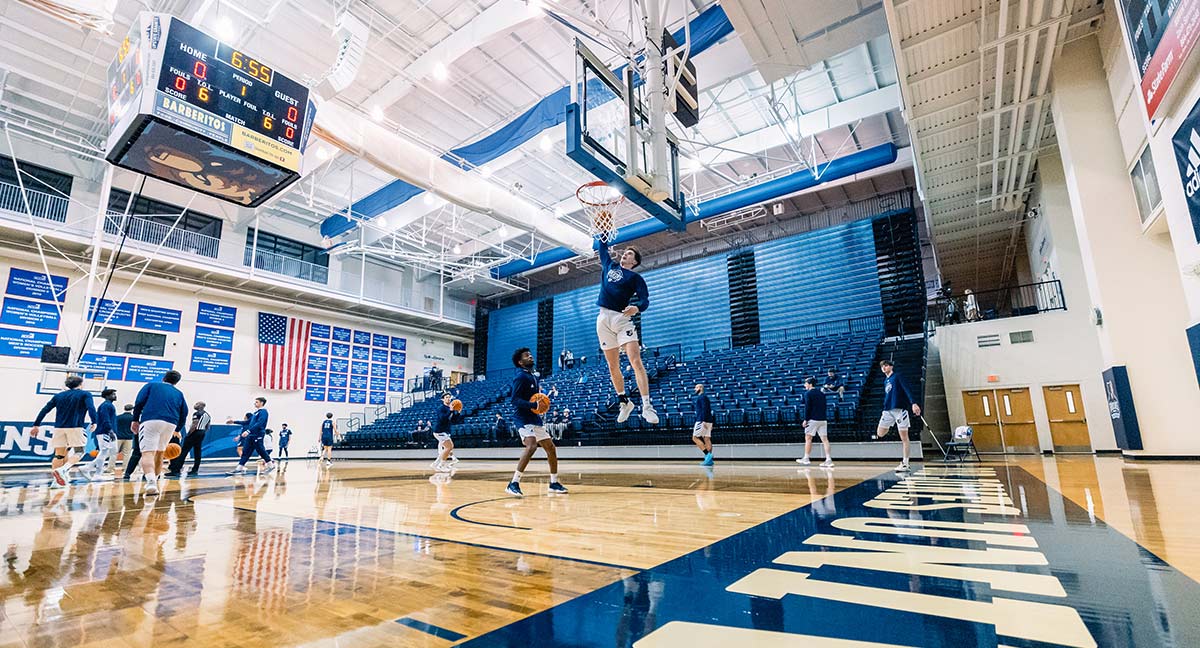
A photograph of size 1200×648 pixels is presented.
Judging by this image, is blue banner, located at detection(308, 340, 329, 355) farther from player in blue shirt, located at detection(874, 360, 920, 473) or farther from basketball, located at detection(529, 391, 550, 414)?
player in blue shirt, located at detection(874, 360, 920, 473)

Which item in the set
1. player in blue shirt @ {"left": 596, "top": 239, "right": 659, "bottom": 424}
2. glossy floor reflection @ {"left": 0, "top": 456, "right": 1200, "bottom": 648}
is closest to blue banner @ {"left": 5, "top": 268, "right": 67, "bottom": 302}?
glossy floor reflection @ {"left": 0, "top": 456, "right": 1200, "bottom": 648}

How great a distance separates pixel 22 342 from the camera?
13617mm

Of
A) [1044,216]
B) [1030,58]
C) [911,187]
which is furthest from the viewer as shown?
[911,187]

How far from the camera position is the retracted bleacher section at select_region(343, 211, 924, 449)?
11.1 metres

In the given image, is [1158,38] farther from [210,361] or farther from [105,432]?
[210,361]

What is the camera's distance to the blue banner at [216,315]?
17.0 metres

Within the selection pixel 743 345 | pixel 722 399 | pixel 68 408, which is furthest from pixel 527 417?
pixel 743 345

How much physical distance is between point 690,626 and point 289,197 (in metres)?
19.3

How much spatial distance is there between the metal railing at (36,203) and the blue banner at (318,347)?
7.46 metres

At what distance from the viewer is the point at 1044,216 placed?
37.8ft

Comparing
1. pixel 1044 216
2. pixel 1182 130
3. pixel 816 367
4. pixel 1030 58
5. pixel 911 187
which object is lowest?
pixel 816 367

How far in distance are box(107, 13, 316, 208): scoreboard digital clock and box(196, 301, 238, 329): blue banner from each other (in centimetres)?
1228

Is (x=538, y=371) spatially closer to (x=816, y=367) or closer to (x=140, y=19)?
(x=816, y=367)

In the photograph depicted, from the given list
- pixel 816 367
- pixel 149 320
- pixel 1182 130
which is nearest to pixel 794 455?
pixel 816 367
